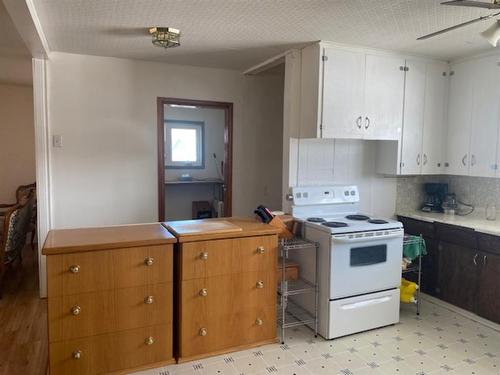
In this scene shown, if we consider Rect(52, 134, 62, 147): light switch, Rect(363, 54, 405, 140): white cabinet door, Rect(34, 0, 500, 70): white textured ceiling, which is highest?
Rect(34, 0, 500, 70): white textured ceiling

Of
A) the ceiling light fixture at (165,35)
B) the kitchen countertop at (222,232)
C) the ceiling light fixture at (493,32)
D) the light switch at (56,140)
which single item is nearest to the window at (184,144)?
the light switch at (56,140)

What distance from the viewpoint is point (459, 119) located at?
3684 millimetres

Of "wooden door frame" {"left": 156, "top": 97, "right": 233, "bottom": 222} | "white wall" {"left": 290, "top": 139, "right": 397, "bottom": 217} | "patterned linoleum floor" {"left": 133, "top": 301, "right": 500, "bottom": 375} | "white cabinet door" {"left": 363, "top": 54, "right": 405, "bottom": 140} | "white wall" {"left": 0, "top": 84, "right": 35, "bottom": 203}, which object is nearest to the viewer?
"patterned linoleum floor" {"left": 133, "top": 301, "right": 500, "bottom": 375}

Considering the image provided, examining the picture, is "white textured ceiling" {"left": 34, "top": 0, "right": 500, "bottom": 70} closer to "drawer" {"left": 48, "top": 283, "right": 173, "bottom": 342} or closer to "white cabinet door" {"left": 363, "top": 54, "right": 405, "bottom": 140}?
"white cabinet door" {"left": 363, "top": 54, "right": 405, "bottom": 140}

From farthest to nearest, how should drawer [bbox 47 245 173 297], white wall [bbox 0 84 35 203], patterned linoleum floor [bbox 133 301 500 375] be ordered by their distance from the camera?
white wall [bbox 0 84 35 203]
patterned linoleum floor [bbox 133 301 500 375]
drawer [bbox 47 245 173 297]

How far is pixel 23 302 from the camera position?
A: 11.7 feet

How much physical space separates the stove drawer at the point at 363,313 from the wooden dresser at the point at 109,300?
121 centimetres

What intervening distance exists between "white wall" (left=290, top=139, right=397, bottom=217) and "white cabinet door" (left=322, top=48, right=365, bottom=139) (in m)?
0.33

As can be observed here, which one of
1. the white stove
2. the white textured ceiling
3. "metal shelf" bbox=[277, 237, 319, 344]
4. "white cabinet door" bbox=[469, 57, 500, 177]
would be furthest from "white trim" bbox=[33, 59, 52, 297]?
"white cabinet door" bbox=[469, 57, 500, 177]

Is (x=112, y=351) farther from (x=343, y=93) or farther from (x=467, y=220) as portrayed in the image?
(x=467, y=220)

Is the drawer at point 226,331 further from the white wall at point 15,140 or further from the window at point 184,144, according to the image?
the white wall at point 15,140

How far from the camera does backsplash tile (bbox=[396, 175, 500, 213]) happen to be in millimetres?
3701

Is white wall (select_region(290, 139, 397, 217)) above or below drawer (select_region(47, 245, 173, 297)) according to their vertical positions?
above

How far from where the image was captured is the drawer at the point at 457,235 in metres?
3.20
